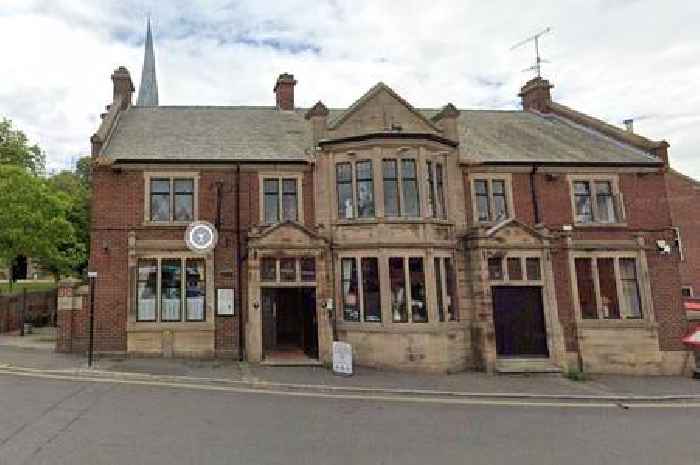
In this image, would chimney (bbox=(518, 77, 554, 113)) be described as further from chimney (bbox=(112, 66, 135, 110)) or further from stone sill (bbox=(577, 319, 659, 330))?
chimney (bbox=(112, 66, 135, 110))

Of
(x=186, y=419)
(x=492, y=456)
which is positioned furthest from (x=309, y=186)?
(x=492, y=456)

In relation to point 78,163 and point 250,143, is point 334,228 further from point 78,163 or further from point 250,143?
point 78,163

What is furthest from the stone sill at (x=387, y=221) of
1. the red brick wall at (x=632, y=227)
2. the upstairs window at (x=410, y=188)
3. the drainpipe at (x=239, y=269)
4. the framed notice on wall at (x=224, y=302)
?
the framed notice on wall at (x=224, y=302)

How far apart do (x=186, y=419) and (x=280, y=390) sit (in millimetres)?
3383

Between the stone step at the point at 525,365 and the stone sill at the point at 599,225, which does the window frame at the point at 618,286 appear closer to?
the stone sill at the point at 599,225

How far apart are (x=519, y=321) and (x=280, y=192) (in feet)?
32.3

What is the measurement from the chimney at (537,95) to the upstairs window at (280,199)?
1486 centimetres

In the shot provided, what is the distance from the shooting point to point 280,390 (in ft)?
38.1

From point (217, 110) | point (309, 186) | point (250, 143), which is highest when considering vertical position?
point (217, 110)

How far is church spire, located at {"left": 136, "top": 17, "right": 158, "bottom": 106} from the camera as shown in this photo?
44362 millimetres

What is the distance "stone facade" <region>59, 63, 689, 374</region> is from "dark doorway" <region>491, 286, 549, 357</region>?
109mm

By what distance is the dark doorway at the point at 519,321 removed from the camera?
1554 cm

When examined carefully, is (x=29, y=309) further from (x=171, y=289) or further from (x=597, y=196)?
(x=597, y=196)

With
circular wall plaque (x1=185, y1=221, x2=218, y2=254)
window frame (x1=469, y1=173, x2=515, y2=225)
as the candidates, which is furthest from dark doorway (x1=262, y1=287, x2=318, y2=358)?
window frame (x1=469, y1=173, x2=515, y2=225)
